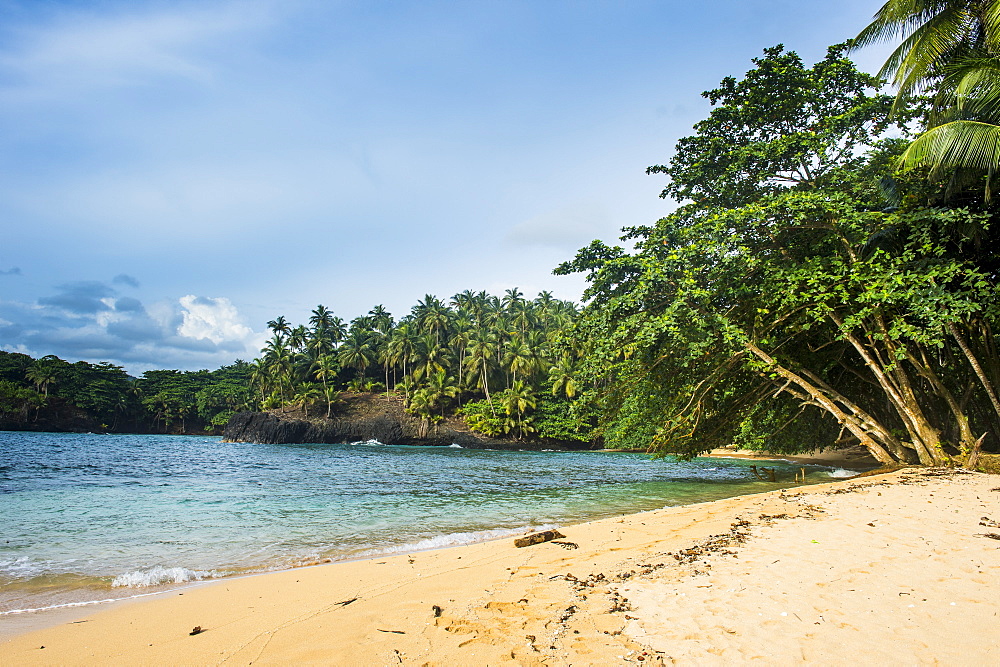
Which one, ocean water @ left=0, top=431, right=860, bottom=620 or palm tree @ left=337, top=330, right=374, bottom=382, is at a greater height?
palm tree @ left=337, top=330, right=374, bottom=382

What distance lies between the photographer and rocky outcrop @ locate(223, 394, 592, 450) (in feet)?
200

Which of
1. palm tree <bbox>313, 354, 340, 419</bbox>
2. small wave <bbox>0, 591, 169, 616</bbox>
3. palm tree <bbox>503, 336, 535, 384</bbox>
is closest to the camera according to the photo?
small wave <bbox>0, 591, 169, 616</bbox>

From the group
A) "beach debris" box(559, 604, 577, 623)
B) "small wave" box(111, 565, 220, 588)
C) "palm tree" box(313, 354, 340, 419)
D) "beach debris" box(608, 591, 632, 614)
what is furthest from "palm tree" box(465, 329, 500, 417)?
"beach debris" box(559, 604, 577, 623)

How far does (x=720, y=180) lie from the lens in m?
15.5

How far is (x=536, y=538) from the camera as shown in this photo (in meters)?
7.57

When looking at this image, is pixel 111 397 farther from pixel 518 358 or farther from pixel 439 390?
pixel 518 358

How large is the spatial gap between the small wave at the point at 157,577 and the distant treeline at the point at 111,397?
303 feet

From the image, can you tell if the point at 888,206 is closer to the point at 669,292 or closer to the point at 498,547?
the point at 669,292

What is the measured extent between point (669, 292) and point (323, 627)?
11.5 metres

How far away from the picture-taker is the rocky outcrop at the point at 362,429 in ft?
200

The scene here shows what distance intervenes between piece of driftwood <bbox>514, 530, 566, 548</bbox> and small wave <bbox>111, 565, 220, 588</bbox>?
4.22 metres

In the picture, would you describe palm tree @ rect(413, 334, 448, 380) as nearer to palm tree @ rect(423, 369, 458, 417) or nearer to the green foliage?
palm tree @ rect(423, 369, 458, 417)

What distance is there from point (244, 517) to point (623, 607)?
10.9 metres

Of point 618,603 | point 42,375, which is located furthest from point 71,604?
point 42,375
